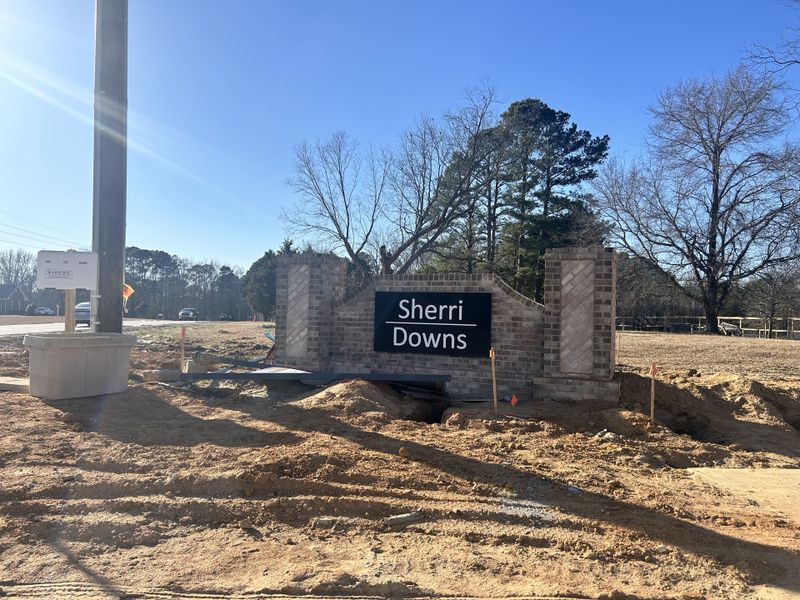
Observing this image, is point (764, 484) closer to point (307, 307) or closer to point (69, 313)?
point (307, 307)

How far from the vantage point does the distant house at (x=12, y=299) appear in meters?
78.4

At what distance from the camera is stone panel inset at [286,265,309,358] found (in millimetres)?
11812

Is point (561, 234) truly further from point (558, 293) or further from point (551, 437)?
point (551, 437)

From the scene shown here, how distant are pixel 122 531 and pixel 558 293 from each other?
7561 mm

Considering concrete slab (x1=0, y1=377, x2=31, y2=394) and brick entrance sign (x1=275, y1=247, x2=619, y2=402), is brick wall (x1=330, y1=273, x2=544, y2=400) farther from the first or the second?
concrete slab (x1=0, y1=377, x2=31, y2=394)

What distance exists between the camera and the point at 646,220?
30.3 meters

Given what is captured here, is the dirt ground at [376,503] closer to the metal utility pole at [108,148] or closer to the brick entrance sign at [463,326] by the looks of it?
the brick entrance sign at [463,326]

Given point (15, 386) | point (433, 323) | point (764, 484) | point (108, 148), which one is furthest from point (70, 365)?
point (764, 484)

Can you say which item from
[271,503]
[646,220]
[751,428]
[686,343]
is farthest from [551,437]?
[646,220]

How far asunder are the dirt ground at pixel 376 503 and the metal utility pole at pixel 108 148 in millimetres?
2469

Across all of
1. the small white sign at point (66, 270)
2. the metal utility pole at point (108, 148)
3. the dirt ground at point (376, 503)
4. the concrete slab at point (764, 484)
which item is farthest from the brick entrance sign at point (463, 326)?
the small white sign at point (66, 270)

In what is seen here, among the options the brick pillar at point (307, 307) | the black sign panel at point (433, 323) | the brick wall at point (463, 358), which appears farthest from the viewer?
the brick pillar at point (307, 307)

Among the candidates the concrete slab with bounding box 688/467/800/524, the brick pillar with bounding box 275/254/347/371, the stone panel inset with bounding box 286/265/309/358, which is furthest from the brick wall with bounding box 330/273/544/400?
the concrete slab with bounding box 688/467/800/524

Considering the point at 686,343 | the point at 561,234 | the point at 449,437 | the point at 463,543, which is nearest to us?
the point at 463,543
